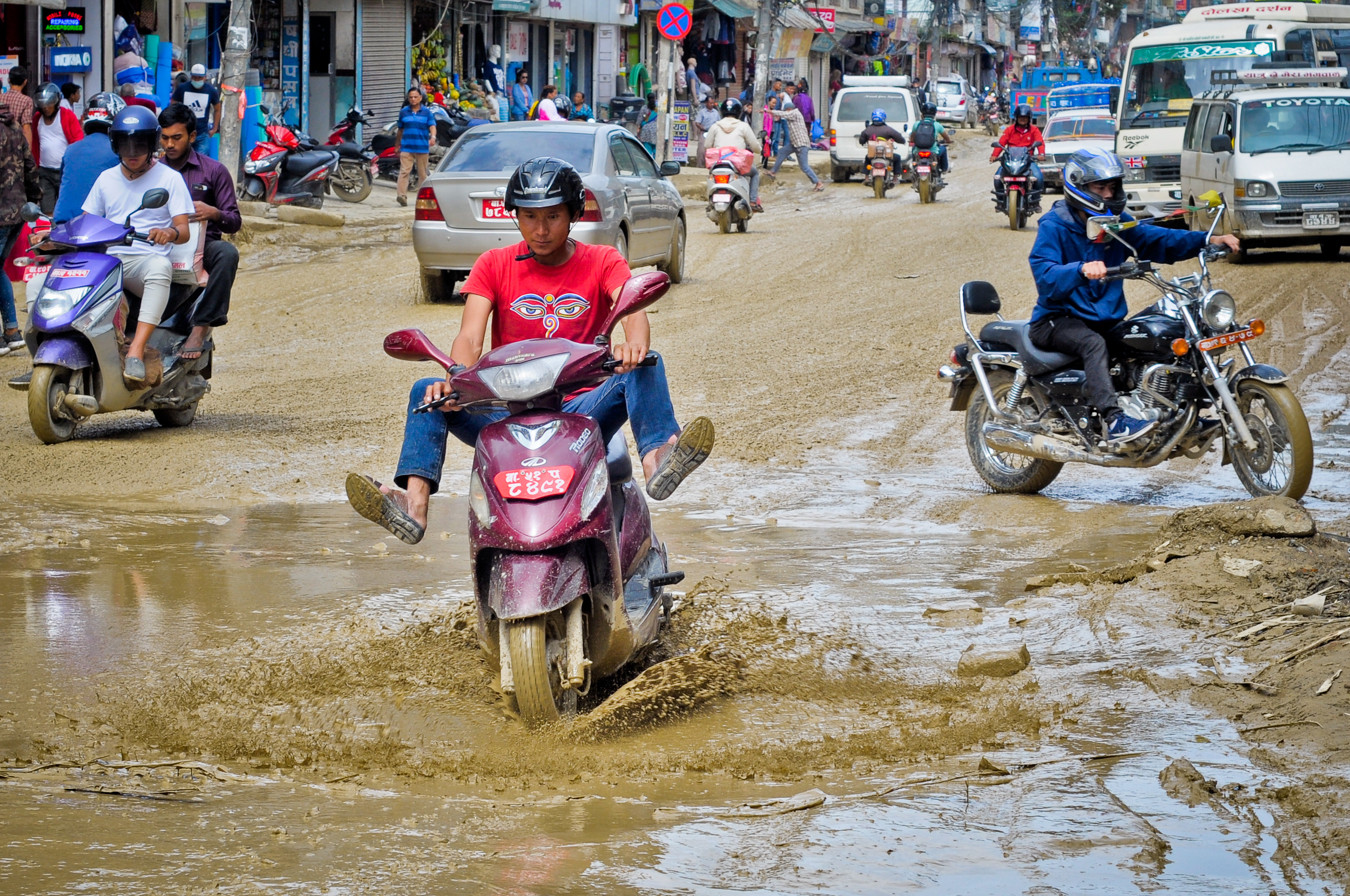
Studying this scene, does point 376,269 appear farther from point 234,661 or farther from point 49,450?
point 234,661

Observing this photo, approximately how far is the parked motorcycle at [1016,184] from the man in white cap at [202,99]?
11.3m

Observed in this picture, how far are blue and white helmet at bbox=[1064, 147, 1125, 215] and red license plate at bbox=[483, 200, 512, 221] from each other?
7.36 metres

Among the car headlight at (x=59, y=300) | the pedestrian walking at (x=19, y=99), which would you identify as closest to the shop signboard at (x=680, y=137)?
the pedestrian walking at (x=19, y=99)

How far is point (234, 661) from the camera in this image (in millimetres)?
5121

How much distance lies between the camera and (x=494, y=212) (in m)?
14.2

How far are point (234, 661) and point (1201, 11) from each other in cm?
2575

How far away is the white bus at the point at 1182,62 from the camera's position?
928 inches

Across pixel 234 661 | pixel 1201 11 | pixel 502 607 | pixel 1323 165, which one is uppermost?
pixel 1201 11

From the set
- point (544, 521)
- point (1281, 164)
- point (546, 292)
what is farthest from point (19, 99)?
point (1281, 164)

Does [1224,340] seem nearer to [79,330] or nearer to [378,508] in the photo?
[378,508]

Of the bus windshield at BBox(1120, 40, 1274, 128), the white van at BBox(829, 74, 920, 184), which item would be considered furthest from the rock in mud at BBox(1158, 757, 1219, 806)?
the white van at BBox(829, 74, 920, 184)

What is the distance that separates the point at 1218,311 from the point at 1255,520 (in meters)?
1.39

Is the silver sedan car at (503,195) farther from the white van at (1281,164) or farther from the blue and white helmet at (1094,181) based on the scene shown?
the white van at (1281,164)

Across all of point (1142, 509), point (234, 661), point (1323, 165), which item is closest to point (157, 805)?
point (234, 661)
